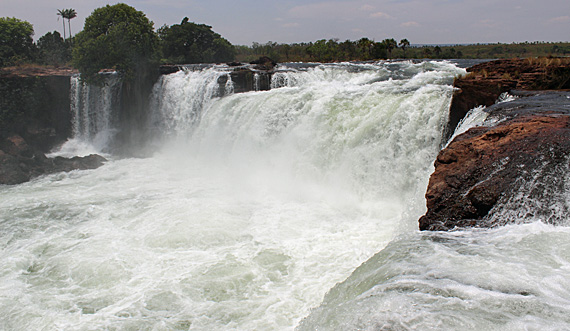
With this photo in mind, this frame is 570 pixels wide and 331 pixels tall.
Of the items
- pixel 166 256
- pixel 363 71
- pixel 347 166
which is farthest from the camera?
pixel 363 71

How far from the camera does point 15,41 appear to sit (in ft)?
76.9

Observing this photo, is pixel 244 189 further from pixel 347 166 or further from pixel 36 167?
pixel 36 167

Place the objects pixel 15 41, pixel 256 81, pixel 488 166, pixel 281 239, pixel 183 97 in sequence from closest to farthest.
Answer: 1. pixel 488 166
2. pixel 281 239
3. pixel 256 81
4. pixel 183 97
5. pixel 15 41

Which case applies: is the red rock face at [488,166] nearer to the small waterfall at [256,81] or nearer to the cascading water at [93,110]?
the small waterfall at [256,81]

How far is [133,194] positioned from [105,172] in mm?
4033

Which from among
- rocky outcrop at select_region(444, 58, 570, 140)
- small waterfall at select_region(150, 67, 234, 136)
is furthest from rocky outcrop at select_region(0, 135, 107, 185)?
rocky outcrop at select_region(444, 58, 570, 140)

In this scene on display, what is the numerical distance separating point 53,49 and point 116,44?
1728 centimetres

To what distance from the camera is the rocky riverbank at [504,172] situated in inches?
179

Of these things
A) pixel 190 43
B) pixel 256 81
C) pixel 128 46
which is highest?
pixel 190 43

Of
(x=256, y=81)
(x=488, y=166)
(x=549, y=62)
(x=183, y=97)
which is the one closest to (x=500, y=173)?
(x=488, y=166)

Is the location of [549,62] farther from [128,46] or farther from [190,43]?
[190,43]

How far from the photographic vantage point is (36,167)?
14.7 meters

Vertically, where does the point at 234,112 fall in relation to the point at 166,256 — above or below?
above

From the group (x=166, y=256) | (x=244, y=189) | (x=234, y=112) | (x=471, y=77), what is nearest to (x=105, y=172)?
(x=234, y=112)
